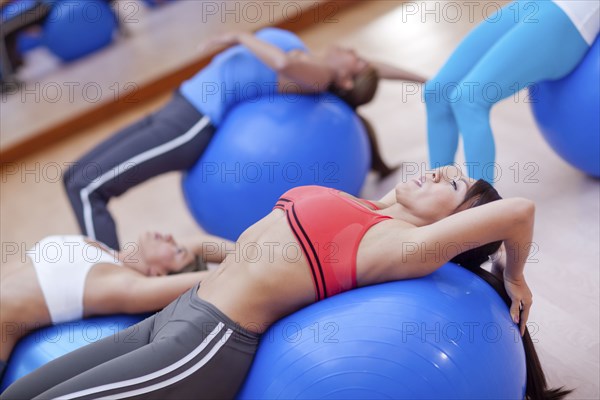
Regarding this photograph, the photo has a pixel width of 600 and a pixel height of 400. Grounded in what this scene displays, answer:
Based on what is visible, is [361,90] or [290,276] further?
[361,90]

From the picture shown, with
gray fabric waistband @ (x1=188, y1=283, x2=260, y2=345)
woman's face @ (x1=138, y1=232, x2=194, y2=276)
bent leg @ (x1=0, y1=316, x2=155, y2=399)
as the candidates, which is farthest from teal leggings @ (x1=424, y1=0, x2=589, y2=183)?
bent leg @ (x1=0, y1=316, x2=155, y2=399)

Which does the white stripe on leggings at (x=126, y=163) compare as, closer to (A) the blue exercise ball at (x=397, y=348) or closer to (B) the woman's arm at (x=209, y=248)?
(B) the woman's arm at (x=209, y=248)

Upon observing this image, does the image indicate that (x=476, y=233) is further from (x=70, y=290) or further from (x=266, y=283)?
(x=70, y=290)

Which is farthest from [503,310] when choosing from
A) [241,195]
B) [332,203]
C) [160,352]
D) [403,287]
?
[241,195]

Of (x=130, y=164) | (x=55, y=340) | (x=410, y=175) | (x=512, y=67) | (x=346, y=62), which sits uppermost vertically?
(x=512, y=67)

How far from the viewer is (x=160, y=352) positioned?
5.07 ft

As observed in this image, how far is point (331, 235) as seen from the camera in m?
1.57

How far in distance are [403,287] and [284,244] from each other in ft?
0.88

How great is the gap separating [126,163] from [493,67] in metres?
1.34

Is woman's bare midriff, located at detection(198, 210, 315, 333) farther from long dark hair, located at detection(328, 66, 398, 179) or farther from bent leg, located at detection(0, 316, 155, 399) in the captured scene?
long dark hair, located at detection(328, 66, 398, 179)

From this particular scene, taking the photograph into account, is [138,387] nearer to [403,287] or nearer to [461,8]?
[403,287]

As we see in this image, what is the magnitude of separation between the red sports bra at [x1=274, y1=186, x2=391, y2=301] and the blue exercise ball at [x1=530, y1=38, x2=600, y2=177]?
102 cm

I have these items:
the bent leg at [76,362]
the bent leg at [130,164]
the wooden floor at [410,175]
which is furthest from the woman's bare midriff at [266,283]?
the bent leg at [130,164]

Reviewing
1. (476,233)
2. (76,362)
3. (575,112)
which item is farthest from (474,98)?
(76,362)
